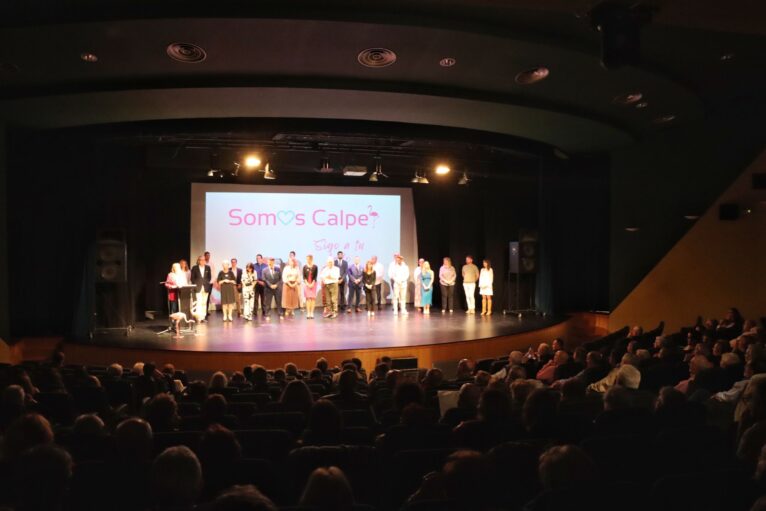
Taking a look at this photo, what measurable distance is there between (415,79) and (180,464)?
253 inches

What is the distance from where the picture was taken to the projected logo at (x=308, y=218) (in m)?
14.0

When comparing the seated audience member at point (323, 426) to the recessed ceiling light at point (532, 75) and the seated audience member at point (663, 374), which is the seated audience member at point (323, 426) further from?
the recessed ceiling light at point (532, 75)

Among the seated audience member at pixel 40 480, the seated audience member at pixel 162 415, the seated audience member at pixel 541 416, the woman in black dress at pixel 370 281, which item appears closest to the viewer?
the seated audience member at pixel 40 480

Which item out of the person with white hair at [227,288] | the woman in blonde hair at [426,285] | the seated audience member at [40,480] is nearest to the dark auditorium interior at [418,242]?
the seated audience member at [40,480]

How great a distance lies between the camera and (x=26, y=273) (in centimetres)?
1038

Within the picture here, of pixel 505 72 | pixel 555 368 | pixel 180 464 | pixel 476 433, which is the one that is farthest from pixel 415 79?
pixel 180 464

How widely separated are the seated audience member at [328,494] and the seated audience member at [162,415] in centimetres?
206

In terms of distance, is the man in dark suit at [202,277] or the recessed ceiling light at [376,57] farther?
the man in dark suit at [202,277]

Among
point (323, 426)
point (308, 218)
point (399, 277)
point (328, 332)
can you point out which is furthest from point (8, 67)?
point (399, 277)

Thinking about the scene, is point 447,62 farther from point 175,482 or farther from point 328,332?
point 175,482

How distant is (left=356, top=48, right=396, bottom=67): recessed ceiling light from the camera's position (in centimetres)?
654

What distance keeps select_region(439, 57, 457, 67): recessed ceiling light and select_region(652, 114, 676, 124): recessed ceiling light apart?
5.07m

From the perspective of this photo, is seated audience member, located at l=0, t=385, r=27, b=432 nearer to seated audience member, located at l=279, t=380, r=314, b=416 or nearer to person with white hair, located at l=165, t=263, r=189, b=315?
seated audience member, located at l=279, t=380, r=314, b=416

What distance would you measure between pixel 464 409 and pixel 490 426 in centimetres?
62
